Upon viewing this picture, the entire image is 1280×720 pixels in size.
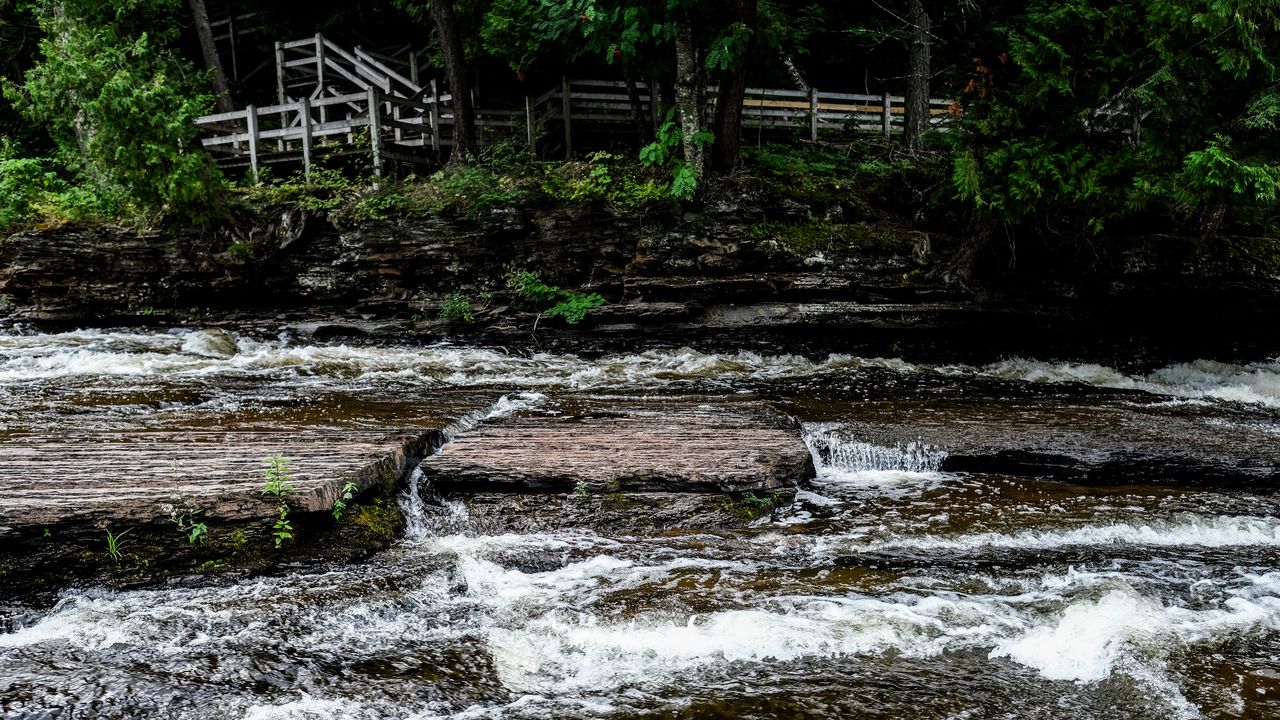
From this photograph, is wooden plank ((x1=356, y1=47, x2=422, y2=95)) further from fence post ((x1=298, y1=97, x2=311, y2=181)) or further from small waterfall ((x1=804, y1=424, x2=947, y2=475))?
small waterfall ((x1=804, y1=424, x2=947, y2=475))

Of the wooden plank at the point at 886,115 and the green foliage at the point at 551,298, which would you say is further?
the wooden plank at the point at 886,115

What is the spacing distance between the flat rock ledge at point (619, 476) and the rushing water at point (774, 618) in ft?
0.73

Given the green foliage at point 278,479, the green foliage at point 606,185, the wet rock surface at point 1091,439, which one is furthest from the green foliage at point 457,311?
the green foliage at point 278,479

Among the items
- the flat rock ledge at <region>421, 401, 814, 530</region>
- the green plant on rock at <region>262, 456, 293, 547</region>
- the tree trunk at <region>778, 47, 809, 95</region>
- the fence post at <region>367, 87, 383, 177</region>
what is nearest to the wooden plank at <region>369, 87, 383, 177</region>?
the fence post at <region>367, 87, 383, 177</region>

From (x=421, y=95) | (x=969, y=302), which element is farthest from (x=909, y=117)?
(x=421, y=95)

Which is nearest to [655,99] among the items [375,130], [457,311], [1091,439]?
[375,130]

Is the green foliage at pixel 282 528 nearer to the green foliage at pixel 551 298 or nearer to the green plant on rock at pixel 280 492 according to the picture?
the green plant on rock at pixel 280 492

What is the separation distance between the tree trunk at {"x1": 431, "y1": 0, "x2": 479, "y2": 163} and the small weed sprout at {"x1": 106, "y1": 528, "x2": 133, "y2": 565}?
12.0m

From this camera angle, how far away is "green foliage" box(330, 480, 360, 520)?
5578 millimetres

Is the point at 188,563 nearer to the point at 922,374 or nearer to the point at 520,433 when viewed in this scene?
the point at 520,433

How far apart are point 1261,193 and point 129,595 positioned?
12484mm

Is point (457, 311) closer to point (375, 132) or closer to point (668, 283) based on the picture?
point (668, 283)

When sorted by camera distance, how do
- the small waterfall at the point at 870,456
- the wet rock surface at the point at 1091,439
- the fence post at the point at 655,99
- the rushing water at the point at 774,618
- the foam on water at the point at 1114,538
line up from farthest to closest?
the fence post at the point at 655,99, the small waterfall at the point at 870,456, the wet rock surface at the point at 1091,439, the foam on water at the point at 1114,538, the rushing water at the point at 774,618

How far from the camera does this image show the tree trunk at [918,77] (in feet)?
51.4
